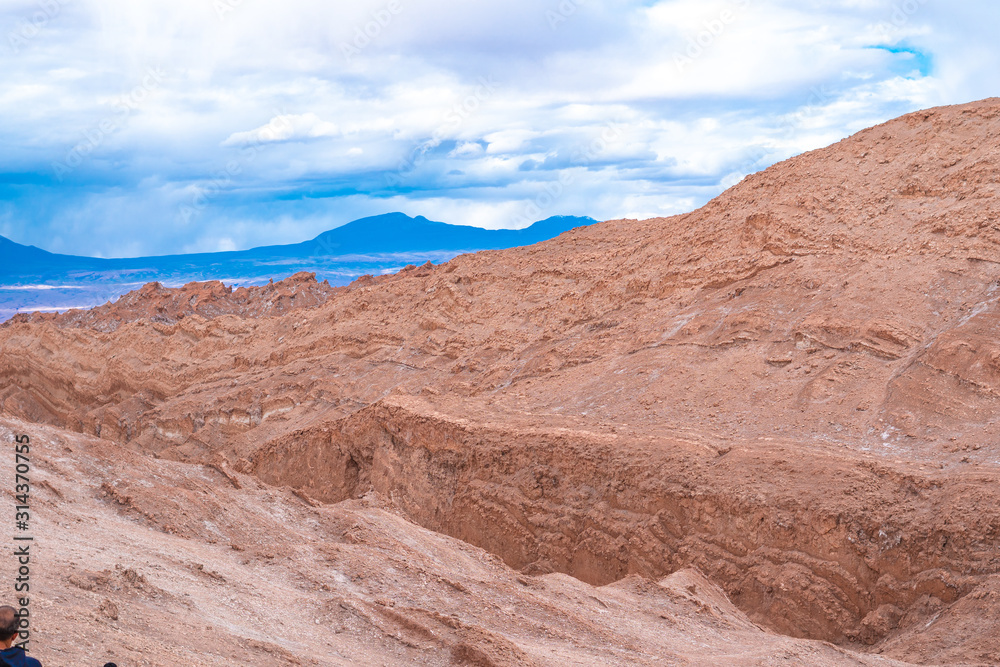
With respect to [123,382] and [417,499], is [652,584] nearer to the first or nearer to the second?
[417,499]

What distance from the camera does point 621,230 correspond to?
24219 mm

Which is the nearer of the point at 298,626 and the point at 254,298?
the point at 298,626

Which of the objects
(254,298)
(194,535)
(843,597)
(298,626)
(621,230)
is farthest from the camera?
(254,298)

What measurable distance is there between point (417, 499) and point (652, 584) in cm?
589

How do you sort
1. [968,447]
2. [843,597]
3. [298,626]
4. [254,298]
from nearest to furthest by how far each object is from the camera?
1. [298,626]
2. [843,597]
3. [968,447]
4. [254,298]

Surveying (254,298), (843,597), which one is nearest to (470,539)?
(843,597)

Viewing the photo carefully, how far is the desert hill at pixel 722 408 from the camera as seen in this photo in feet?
31.2

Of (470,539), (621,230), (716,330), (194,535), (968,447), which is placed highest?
(621,230)

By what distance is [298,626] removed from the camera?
6375 millimetres

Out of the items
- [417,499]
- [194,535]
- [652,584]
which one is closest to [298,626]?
[194,535]

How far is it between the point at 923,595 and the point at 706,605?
2.38m

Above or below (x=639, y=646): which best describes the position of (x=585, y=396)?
above

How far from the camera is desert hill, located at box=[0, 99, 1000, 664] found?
9.52m

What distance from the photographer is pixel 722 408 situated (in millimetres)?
12625
